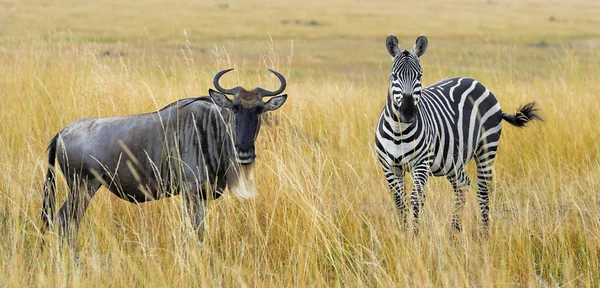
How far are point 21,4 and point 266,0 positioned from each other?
20.1 metres

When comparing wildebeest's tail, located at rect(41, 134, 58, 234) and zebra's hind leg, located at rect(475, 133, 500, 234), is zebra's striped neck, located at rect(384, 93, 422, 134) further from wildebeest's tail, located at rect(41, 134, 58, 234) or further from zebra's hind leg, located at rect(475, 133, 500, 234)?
wildebeest's tail, located at rect(41, 134, 58, 234)

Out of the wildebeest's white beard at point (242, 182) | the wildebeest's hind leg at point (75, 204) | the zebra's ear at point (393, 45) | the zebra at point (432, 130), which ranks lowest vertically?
the wildebeest's hind leg at point (75, 204)

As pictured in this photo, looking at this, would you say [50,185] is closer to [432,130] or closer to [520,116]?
[432,130]

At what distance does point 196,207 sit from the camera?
15.4 ft

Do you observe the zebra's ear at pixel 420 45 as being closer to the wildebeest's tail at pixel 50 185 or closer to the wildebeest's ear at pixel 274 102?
the wildebeest's ear at pixel 274 102

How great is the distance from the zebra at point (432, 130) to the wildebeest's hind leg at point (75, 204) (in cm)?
186

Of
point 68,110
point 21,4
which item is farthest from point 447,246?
point 21,4

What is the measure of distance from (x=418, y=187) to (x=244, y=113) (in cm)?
118

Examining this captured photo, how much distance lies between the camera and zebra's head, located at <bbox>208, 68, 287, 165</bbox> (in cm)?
442

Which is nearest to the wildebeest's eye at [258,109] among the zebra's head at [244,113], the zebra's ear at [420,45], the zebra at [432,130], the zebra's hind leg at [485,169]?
the zebra's head at [244,113]

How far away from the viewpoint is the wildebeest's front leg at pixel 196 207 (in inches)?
183

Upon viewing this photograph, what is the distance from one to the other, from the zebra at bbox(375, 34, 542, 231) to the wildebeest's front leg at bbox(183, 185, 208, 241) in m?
1.19

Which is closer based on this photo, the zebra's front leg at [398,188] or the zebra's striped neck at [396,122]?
the zebra's striped neck at [396,122]

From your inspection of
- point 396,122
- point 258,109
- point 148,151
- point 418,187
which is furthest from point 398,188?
point 148,151
